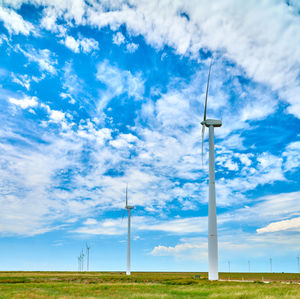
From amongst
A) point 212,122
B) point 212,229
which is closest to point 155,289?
point 212,229

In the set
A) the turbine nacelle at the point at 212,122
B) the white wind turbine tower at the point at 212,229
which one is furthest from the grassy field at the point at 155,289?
the turbine nacelle at the point at 212,122

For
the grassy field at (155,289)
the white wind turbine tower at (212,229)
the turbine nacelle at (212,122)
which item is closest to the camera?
the grassy field at (155,289)

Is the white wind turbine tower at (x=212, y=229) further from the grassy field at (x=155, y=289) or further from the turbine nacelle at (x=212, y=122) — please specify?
the turbine nacelle at (x=212, y=122)

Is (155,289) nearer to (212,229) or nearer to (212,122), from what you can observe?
(212,229)

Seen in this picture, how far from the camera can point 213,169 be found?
193 feet

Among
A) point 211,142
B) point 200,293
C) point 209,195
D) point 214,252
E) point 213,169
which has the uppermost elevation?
point 211,142

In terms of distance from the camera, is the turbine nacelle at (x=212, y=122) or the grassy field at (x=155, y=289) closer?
the grassy field at (x=155, y=289)

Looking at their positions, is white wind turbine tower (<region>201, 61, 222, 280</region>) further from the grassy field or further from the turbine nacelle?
the turbine nacelle

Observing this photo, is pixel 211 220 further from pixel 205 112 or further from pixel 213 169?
pixel 205 112

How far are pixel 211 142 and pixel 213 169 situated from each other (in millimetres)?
6198

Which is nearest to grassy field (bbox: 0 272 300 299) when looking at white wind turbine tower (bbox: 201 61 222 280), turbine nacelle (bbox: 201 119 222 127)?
white wind turbine tower (bbox: 201 61 222 280)

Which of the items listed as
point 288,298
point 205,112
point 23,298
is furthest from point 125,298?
point 205,112

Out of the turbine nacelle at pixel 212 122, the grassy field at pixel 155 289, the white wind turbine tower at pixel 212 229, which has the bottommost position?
the grassy field at pixel 155 289

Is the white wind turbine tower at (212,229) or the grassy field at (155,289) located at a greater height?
the white wind turbine tower at (212,229)
